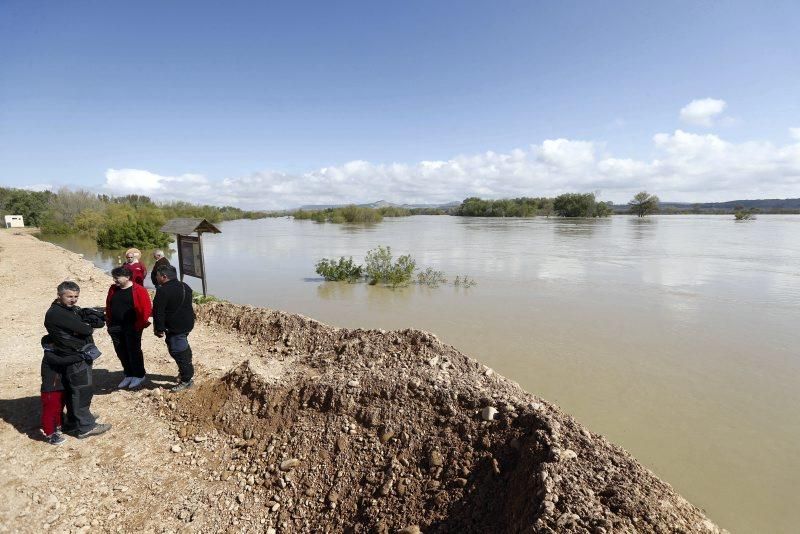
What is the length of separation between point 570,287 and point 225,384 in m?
12.6

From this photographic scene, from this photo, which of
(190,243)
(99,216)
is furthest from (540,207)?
(190,243)

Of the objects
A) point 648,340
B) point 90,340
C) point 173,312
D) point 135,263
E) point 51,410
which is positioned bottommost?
point 648,340

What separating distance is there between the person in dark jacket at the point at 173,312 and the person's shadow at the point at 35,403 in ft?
2.80

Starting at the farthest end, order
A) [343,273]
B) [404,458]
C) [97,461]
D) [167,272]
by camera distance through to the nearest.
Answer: [343,273] → [167,272] → [97,461] → [404,458]

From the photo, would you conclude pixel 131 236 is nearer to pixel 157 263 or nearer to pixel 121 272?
pixel 157 263

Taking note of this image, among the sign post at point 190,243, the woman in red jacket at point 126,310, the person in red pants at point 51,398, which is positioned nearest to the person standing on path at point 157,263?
the woman in red jacket at point 126,310

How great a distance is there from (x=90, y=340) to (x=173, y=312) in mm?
801

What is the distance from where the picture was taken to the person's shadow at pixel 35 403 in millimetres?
4137

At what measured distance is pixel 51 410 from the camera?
3871 millimetres

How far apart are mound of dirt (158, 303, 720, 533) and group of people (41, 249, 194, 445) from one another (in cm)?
77

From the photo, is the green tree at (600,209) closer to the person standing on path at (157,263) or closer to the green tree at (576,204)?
the green tree at (576,204)

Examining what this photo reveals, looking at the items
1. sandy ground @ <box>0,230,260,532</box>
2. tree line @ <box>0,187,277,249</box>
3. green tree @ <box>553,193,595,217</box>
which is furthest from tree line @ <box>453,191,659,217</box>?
sandy ground @ <box>0,230,260,532</box>

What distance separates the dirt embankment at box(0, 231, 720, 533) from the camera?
9.20 ft

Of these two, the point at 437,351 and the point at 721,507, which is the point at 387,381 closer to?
the point at 437,351
